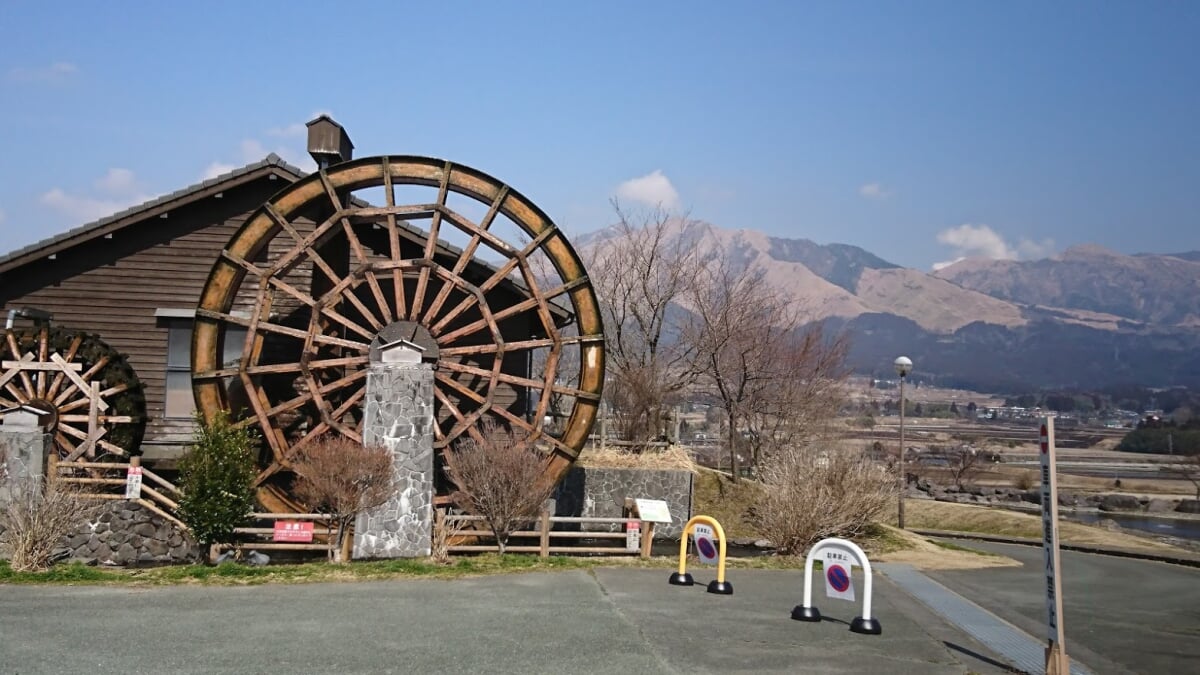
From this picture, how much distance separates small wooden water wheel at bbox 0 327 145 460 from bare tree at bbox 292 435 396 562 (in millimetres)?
5779

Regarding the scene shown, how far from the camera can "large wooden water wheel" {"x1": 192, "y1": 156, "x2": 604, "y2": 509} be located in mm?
19578

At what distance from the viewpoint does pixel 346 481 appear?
15.3 meters

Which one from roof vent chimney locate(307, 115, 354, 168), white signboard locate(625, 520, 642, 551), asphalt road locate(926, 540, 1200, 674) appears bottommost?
asphalt road locate(926, 540, 1200, 674)

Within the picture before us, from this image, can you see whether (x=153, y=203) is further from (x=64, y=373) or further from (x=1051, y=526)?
(x=1051, y=526)

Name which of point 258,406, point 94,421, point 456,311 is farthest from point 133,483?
point 456,311

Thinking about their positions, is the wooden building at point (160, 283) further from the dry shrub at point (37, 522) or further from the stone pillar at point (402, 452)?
the dry shrub at point (37, 522)

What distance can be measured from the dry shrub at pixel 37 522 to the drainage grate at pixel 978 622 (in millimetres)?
11465

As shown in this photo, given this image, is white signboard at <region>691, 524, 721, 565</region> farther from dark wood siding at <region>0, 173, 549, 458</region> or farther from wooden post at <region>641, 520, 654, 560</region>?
dark wood siding at <region>0, 173, 549, 458</region>

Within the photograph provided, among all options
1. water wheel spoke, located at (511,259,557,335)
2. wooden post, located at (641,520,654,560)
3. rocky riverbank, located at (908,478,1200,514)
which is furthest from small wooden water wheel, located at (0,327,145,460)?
rocky riverbank, located at (908,478,1200,514)

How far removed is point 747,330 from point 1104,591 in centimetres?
1843

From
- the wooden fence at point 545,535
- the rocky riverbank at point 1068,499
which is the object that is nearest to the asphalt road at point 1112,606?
the wooden fence at point 545,535

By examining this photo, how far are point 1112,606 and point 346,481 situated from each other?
10970mm

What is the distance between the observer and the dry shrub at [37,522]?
1430 cm

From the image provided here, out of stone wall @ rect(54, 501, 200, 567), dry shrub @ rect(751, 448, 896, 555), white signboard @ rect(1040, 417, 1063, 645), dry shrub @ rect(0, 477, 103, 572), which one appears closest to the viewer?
white signboard @ rect(1040, 417, 1063, 645)
